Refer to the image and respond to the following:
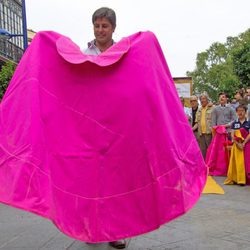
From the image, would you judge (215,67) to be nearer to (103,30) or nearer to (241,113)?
(241,113)

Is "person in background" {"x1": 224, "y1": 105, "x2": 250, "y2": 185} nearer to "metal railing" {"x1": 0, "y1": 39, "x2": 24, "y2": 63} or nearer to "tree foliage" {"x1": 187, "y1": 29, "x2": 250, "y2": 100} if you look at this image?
"metal railing" {"x1": 0, "y1": 39, "x2": 24, "y2": 63}

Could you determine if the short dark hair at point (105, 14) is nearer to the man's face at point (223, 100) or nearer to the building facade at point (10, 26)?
the man's face at point (223, 100)

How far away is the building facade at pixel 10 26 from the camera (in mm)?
35294

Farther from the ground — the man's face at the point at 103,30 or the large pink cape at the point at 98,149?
the man's face at the point at 103,30

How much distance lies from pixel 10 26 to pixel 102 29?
35354 millimetres

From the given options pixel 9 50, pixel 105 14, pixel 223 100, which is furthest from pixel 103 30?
pixel 9 50

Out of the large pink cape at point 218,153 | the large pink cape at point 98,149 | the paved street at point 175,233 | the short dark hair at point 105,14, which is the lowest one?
the large pink cape at point 218,153

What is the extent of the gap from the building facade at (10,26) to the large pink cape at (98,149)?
3252 cm

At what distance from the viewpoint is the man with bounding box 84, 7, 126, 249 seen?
3.51 m

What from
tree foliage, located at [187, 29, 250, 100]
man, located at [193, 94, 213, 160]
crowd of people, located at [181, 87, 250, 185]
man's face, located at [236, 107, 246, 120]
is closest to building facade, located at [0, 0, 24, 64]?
man, located at [193, 94, 213, 160]

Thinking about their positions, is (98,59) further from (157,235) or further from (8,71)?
(8,71)

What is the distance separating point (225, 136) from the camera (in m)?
9.80

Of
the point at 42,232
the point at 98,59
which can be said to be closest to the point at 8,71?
the point at 42,232

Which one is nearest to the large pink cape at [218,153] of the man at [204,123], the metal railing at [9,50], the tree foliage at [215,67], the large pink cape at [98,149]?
the man at [204,123]
